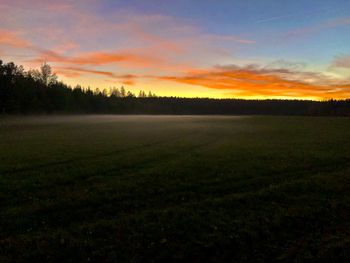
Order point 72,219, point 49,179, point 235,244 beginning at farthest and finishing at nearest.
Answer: point 49,179, point 72,219, point 235,244

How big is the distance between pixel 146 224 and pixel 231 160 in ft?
52.8

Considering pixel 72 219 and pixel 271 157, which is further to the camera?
pixel 271 157

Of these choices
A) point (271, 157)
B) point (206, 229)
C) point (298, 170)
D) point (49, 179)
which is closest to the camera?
point (206, 229)

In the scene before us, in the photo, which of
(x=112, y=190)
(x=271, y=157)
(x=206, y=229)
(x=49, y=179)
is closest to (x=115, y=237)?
(x=206, y=229)

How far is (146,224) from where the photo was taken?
12.7 meters

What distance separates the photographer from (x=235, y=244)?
1102cm

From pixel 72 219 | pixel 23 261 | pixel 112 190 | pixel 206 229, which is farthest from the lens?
pixel 112 190

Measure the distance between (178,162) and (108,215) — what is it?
1316 centimetres

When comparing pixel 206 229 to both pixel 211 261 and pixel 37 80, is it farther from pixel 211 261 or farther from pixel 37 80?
pixel 37 80

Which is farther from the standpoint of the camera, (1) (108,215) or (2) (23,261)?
(1) (108,215)

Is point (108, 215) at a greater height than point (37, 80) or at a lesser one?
lesser

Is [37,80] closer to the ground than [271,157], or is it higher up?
higher up

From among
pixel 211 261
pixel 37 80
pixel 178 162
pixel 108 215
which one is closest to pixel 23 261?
pixel 108 215

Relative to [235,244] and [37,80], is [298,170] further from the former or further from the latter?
[37,80]
